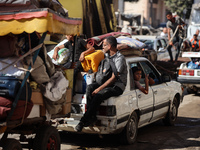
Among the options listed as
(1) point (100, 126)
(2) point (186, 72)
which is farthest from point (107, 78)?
(2) point (186, 72)

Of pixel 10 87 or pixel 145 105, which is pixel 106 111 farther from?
pixel 10 87

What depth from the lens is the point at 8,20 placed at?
A: 4.87 m

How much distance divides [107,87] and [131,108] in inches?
25.6

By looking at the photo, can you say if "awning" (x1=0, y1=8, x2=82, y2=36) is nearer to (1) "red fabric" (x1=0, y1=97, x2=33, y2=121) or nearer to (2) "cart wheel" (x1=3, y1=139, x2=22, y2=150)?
(1) "red fabric" (x1=0, y1=97, x2=33, y2=121)

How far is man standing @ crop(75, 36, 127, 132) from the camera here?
6.59 metres

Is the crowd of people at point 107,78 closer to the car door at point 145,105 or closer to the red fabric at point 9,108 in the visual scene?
the car door at point 145,105

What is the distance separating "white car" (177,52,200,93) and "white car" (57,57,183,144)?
14.5ft

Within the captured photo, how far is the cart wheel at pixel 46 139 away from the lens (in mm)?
5430

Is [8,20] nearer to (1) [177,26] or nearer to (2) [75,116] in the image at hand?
(2) [75,116]

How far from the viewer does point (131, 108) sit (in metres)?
7.16

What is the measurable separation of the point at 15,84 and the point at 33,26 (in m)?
0.74

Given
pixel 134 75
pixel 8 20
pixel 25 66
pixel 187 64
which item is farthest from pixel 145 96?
pixel 187 64

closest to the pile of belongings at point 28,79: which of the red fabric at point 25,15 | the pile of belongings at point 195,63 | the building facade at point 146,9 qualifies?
the red fabric at point 25,15

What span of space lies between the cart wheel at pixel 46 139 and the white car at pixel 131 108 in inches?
39.1
